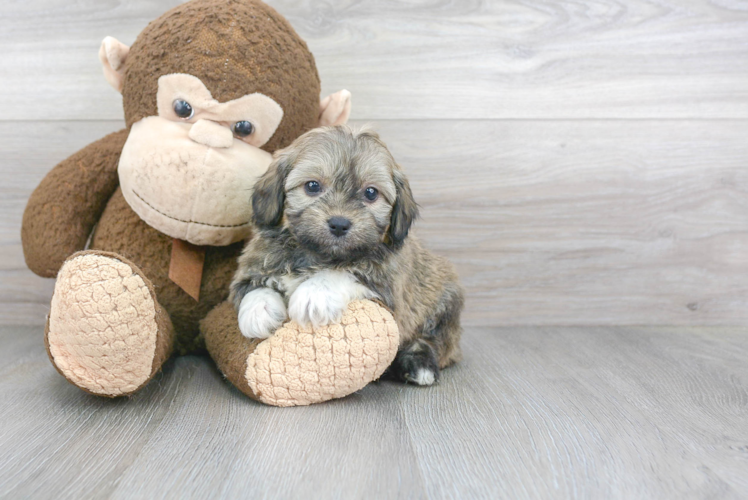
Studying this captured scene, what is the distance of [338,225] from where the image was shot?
149cm

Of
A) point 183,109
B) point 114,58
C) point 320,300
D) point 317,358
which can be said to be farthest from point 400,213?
point 114,58

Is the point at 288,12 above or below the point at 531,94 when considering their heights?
above

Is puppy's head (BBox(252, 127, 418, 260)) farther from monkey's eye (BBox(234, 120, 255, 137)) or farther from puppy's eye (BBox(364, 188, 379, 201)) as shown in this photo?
monkey's eye (BBox(234, 120, 255, 137))

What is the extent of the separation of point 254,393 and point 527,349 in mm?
1177

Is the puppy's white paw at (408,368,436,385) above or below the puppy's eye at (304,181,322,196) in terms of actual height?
below

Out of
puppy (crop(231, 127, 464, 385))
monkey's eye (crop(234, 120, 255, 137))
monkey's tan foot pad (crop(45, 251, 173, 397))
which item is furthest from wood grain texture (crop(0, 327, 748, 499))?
monkey's eye (crop(234, 120, 255, 137))

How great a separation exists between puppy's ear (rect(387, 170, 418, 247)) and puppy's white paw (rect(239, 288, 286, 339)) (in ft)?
1.22

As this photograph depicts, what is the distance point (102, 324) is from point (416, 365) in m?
0.91

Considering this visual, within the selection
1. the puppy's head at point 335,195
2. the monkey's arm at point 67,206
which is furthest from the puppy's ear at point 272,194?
the monkey's arm at point 67,206

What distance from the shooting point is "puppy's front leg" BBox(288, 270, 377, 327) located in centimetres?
150

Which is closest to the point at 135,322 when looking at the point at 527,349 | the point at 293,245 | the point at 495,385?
the point at 293,245

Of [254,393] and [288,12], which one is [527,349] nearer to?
[254,393]

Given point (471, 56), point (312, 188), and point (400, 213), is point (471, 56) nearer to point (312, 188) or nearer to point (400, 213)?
point (400, 213)

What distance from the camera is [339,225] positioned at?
1.49 m
